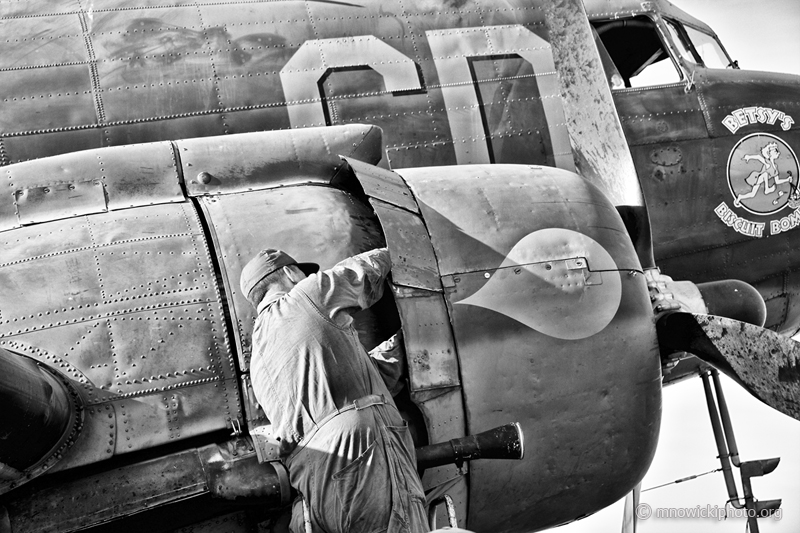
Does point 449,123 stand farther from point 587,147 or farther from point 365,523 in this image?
point 365,523

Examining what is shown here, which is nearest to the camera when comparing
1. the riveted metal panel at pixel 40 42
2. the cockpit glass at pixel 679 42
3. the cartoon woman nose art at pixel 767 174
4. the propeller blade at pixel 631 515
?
the riveted metal panel at pixel 40 42

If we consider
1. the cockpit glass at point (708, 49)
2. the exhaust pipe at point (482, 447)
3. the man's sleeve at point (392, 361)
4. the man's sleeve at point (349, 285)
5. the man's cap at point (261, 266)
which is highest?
the cockpit glass at point (708, 49)

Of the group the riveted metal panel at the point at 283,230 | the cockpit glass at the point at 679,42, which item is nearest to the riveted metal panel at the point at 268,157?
the riveted metal panel at the point at 283,230

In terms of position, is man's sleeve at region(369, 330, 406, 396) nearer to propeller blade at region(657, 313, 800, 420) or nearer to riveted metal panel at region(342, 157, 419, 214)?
riveted metal panel at region(342, 157, 419, 214)

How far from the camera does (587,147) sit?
7.26m

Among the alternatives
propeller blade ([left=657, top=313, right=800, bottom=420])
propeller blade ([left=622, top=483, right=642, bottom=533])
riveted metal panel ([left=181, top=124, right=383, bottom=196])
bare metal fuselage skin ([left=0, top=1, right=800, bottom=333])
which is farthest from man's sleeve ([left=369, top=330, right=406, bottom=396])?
propeller blade ([left=622, top=483, right=642, bottom=533])

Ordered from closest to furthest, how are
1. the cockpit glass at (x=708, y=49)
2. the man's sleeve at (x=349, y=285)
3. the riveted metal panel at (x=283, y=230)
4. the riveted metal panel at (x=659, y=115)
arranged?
1. the man's sleeve at (x=349, y=285)
2. the riveted metal panel at (x=283, y=230)
3. the riveted metal panel at (x=659, y=115)
4. the cockpit glass at (x=708, y=49)

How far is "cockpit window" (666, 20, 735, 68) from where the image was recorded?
9.33m

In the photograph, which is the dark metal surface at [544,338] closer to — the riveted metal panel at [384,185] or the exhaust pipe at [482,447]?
the riveted metal panel at [384,185]

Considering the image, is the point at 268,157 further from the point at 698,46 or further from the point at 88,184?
the point at 698,46

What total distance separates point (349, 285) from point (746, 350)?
269 cm

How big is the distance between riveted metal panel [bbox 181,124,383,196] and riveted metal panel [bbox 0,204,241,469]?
0.73 meters

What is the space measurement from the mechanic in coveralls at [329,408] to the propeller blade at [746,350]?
7.38 ft

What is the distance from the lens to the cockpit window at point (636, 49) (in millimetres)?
9320
